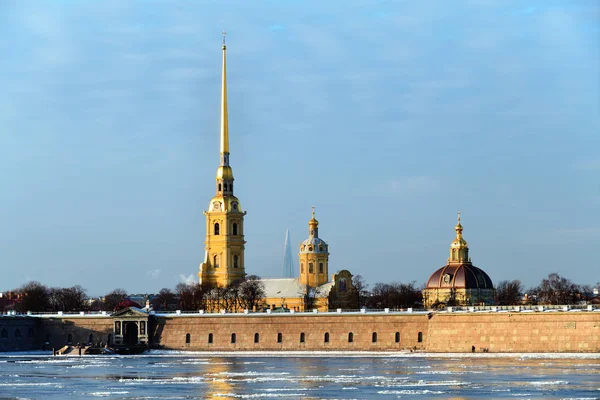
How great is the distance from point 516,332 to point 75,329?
36.3 m

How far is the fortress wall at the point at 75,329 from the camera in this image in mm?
108625

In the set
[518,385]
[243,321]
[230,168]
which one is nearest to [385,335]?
[243,321]

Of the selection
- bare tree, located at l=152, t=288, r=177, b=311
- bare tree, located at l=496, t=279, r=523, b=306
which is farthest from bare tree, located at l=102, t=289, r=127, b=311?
bare tree, located at l=496, t=279, r=523, b=306

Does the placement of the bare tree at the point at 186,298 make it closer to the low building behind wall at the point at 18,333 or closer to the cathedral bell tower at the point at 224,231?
the cathedral bell tower at the point at 224,231

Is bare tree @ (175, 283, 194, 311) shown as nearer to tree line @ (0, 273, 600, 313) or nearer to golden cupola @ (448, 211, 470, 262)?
tree line @ (0, 273, 600, 313)

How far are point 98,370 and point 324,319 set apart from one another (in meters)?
25.9

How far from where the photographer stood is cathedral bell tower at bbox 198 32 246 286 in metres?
140

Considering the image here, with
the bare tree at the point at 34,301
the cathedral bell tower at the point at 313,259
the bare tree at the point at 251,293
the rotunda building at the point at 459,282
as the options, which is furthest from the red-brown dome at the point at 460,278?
the bare tree at the point at 34,301

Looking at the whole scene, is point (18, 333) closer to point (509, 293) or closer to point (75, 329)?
point (75, 329)

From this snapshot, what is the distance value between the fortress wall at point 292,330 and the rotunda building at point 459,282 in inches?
1375

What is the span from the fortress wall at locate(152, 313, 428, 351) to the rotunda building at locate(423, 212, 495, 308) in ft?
115

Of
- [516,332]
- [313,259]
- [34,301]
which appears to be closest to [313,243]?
[313,259]

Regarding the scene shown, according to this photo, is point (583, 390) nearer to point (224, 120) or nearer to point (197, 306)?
point (197, 306)

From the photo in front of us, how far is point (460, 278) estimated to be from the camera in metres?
140
